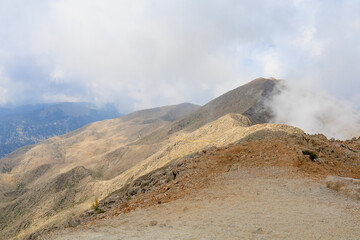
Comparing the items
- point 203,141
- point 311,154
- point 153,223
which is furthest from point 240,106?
point 153,223

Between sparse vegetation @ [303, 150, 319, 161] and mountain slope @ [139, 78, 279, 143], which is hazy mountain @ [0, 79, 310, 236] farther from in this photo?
sparse vegetation @ [303, 150, 319, 161]

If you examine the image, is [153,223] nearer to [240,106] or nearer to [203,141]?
[203,141]

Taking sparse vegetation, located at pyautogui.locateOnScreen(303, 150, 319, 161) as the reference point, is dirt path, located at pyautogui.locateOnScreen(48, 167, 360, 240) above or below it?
below

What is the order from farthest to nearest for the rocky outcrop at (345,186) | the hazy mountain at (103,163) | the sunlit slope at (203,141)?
the hazy mountain at (103,163), the sunlit slope at (203,141), the rocky outcrop at (345,186)

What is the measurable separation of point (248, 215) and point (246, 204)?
1.27m

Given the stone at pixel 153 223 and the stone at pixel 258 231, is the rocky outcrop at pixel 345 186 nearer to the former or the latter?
the stone at pixel 258 231

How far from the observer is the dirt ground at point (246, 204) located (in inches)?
310

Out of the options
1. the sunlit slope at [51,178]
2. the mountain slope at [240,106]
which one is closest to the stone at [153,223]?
the sunlit slope at [51,178]

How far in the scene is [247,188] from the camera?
483 inches

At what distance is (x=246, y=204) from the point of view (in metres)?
10.4

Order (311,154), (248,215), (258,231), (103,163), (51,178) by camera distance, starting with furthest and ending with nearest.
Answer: (103,163)
(51,178)
(311,154)
(248,215)
(258,231)

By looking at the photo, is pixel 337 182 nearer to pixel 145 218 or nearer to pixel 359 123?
pixel 145 218

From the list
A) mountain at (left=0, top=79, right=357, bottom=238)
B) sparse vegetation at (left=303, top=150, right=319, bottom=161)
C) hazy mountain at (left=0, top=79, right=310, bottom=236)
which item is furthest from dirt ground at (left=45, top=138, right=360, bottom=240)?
hazy mountain at (left=0, top=79, right=310, bottom=236)

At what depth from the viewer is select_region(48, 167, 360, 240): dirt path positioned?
7641 millimetres
